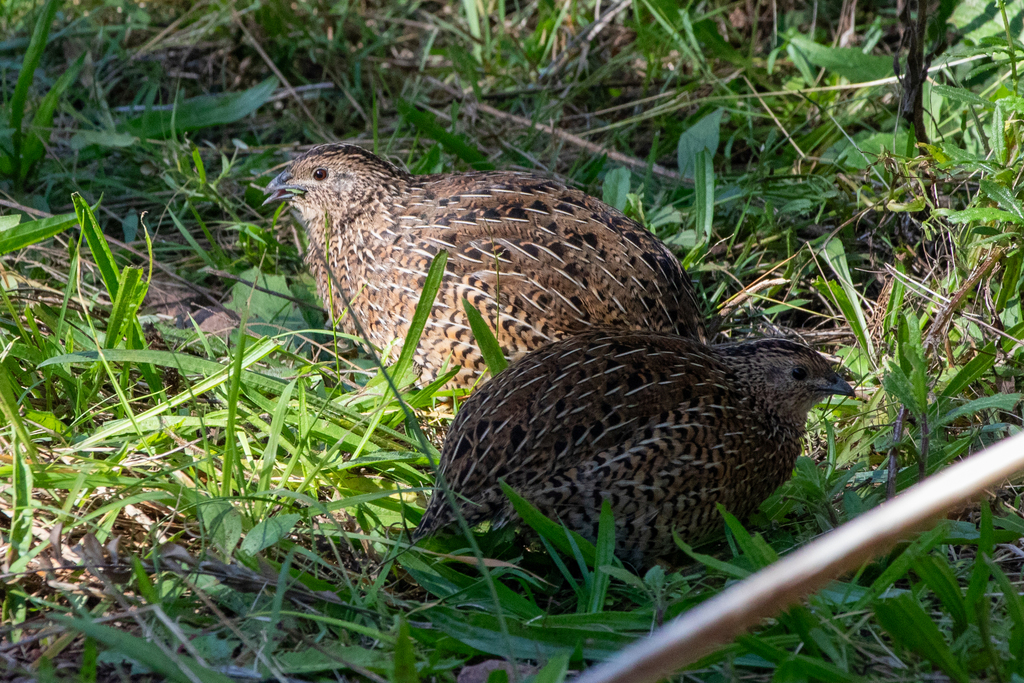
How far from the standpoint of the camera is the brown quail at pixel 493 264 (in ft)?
11.7

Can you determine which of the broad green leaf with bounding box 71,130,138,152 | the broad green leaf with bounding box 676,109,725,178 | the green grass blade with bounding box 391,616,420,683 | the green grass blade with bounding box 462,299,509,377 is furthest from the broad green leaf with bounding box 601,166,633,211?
the green grass blade with bounding box 391,616,420,683

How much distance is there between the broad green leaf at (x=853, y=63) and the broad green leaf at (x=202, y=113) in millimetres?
3151

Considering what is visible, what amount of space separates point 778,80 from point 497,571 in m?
4.04

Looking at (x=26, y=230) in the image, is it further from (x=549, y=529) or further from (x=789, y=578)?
(x=789, y=578)

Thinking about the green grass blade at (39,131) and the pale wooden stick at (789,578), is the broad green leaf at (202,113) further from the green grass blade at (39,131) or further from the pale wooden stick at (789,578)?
the pale wooden stick at (789,578)

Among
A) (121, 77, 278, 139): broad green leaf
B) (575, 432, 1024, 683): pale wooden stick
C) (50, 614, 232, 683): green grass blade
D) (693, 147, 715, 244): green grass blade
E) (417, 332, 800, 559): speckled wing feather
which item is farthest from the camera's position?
(121, 77, 278, 139): broad green leaf

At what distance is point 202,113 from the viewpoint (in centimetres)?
542

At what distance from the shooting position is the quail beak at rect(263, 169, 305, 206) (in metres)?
4.54

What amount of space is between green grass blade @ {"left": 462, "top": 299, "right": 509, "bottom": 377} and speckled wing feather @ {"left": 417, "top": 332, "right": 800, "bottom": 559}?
1.00 ft

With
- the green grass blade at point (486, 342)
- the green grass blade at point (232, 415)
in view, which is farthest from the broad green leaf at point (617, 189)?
the green grass blade at point (232, 415)

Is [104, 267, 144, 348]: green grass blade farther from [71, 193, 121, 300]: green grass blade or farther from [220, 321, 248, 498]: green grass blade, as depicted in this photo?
[220, 321, 248, 498]: green grass blade

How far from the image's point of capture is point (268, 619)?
2326 millimetres

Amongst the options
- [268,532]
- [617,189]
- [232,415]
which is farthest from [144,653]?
[617,189]

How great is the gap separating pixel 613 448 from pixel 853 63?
10.9 feet
